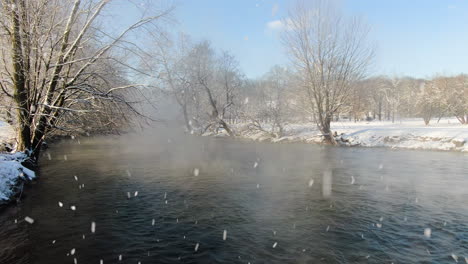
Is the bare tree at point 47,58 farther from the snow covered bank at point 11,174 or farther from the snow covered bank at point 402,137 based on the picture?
the snow covered bank at point 402,137

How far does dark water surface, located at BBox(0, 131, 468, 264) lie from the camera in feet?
21.4

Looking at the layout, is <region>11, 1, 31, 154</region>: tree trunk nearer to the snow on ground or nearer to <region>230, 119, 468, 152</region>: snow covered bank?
the snow on ground

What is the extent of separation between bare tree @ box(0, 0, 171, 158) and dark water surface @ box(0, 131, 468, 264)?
3277 millimetres

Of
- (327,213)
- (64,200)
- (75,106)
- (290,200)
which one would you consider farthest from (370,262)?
(75,106)

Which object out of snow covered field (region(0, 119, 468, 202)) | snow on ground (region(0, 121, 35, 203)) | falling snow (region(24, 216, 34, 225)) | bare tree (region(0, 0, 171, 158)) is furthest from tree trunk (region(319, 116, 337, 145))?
falling snow (region(24, 216, 34, 225))

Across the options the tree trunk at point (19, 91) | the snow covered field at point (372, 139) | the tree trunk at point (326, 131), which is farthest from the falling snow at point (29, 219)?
the tree trunk at point (326, 131)

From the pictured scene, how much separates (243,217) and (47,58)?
10524 millimetres

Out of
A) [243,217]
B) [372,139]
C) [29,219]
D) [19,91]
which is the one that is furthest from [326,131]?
[29,219]

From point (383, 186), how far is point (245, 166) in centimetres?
821

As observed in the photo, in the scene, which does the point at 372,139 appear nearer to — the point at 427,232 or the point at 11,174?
the point at 427,232

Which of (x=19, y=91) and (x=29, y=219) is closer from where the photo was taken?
(x=29, y=219)

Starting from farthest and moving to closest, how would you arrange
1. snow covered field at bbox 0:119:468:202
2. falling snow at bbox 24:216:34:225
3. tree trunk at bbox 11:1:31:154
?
snow covered field at bbox 0:119:468:202, tree trunk at bbox 11:1:31:154, falling snow at bbox 24:216:34:225

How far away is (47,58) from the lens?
12.1 m

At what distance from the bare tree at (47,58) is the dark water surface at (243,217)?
3277 millimetres
